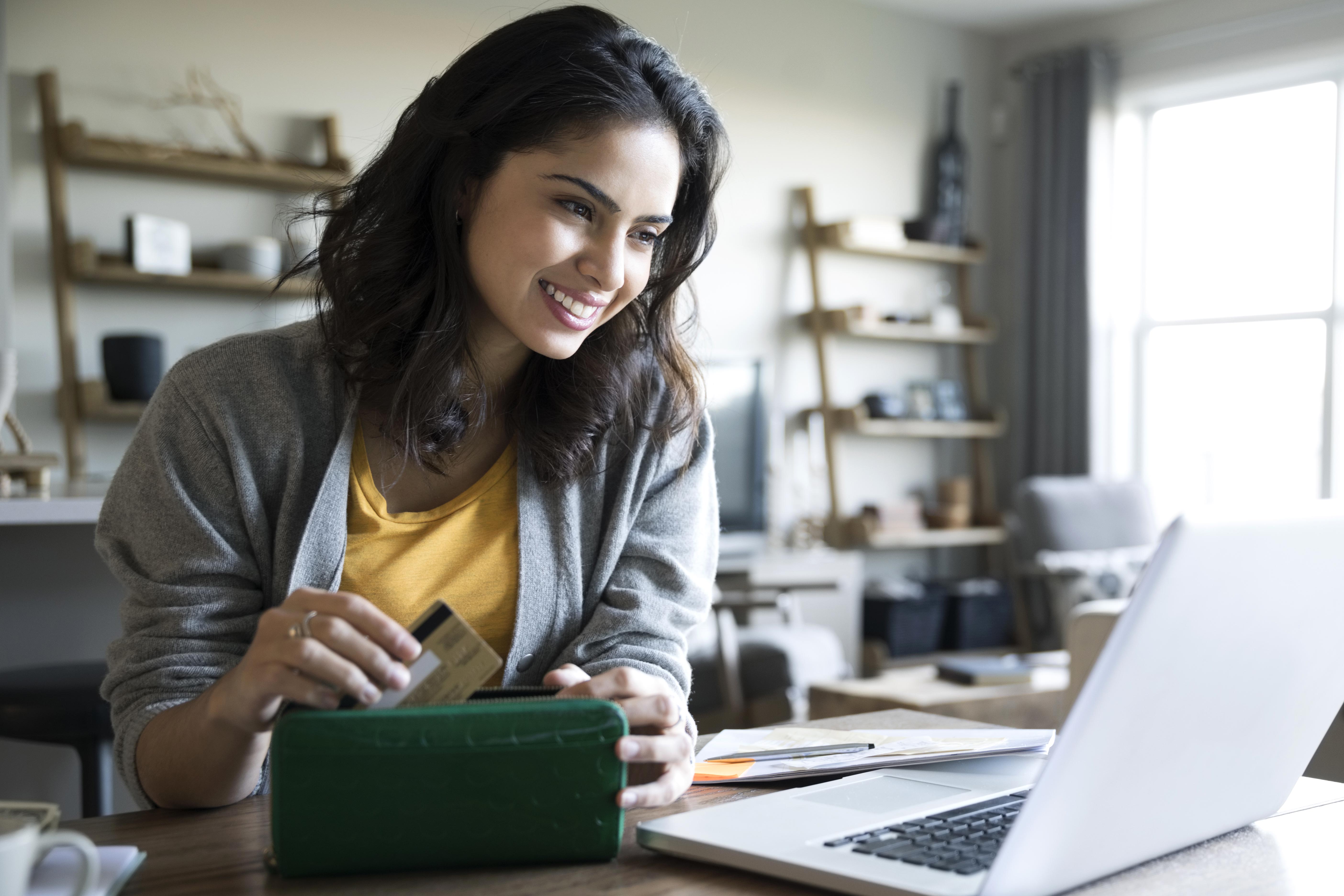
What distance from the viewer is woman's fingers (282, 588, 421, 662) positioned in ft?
2.50

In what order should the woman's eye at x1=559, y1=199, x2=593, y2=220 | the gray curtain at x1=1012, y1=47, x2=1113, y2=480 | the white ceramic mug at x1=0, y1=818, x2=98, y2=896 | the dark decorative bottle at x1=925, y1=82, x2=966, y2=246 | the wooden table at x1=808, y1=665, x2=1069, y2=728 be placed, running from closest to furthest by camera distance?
the white ceramic mug at x1=0, y1=818, x2=98, y2=896, the woman's eye at x1=559, y1=199, x2=593, y2=220, the wooden table at x1=808, y1=665, x2=1069, y2=728, the gray curtain at x1=1012, y1=47, x2=1113, y2=480, the dark decorative bottle at x1=925, y1=82, x2=966, y2=246

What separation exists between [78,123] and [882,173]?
326 centimetres

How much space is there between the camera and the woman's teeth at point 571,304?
121 centimetres

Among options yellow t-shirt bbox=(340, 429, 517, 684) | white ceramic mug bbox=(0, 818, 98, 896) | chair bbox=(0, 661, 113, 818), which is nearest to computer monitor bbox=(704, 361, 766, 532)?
chair bbox=(0, 661, 113, 818)

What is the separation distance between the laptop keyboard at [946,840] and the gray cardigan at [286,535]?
34 cm

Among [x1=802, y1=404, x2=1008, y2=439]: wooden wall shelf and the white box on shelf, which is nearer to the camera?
the white box on shelf

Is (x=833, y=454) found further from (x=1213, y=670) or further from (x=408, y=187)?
(x=1213, y=670)

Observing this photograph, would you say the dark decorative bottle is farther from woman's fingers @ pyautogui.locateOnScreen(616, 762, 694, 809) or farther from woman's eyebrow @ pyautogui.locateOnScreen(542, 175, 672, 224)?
woman's fingers @ pyautogui.locateOnScreen(616, 762, 694, 809)

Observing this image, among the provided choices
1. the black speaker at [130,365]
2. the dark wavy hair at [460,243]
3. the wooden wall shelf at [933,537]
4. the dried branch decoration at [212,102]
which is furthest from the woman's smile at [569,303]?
the wooden wall shelf at [933,537]

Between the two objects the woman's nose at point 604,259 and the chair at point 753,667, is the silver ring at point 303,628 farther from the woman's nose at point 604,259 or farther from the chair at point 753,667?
the chair at point 753,667

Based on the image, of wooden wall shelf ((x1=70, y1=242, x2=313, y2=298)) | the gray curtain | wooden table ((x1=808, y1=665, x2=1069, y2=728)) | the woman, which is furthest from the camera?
the gray curtain

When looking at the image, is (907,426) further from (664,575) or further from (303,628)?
(303,628)

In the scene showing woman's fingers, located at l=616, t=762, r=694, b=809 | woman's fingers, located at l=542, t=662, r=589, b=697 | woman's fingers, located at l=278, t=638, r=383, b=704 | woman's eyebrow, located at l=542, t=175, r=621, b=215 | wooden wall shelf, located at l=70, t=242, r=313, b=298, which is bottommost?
woman's fingers, located at l=616, t=762, r=694, b=809

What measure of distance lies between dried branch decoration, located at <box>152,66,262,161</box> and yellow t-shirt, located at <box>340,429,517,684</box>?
295 cm
